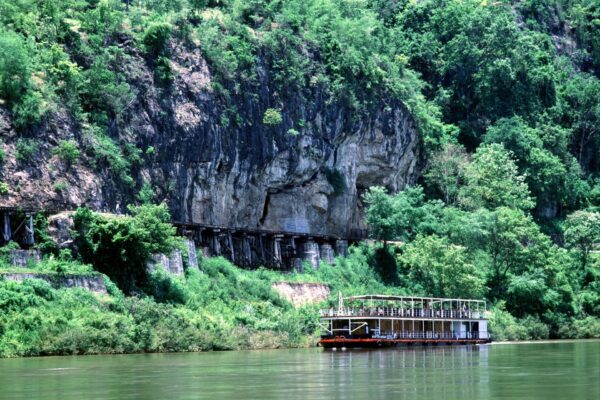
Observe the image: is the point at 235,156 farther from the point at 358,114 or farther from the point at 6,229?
the point at 6,229

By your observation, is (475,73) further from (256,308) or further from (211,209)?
(256,308)

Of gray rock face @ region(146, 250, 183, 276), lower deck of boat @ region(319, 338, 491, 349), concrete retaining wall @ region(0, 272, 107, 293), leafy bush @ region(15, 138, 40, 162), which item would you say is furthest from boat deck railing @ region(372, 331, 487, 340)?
leafy bush @ region(15, 138, 40, 162)

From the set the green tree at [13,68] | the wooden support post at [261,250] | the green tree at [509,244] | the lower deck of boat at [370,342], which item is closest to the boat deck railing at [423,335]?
the lower deck of boat at [370,342]

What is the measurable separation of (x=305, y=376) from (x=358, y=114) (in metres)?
59.0

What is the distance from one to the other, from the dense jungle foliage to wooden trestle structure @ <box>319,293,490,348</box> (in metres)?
3.52

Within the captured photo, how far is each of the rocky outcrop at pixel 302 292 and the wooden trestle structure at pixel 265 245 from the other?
3.80 m

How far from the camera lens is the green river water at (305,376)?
117ft

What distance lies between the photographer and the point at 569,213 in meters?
124

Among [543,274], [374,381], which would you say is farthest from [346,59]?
[374,381]

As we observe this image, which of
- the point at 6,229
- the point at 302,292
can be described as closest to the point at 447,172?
the point at 302,292

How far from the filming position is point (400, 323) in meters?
74.8

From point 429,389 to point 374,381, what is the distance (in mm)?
3781

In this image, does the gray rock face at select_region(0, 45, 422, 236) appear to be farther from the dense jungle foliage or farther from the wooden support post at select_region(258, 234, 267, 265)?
the wooden support post at select_region(258, 234, 267, 265)

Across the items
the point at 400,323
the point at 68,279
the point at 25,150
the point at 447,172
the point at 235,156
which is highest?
the point at 447,172
